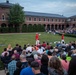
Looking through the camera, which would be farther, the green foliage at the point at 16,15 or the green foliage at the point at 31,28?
the green foliage at the point at 31,28

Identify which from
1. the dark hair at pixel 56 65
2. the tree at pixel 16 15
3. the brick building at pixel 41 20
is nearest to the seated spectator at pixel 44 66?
the dark hair at pixel 56 65

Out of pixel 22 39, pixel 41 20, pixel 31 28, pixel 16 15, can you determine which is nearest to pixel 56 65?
pixel 22 39

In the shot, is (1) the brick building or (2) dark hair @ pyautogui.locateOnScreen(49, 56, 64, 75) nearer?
(2) dark hair @ pyautogui.locateOnScreen(49, 56, 64, 75)

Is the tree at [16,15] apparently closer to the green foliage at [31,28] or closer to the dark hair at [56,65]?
the green foliage at [31,28]

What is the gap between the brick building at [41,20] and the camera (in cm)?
6525

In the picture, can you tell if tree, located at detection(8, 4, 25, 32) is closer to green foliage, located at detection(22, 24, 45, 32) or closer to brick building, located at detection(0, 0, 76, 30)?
brick building, located at detection(0, 0, 76, 30)

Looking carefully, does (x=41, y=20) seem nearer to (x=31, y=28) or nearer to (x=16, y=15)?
(x=31, y=28)

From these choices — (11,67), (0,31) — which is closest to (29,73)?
(11,67)

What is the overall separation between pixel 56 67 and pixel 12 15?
5785 centimetres

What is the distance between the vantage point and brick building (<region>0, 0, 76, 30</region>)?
2569 inches

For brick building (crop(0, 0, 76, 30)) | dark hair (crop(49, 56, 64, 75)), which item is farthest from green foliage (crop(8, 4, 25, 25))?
dark hair (crop(49, 56, 64, 75))

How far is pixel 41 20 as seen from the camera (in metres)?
79.5

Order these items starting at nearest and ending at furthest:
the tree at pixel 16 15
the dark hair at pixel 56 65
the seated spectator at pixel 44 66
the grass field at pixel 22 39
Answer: the dark hair at pixel 56 65
the seated spectator at pixel 44 66
the grass field at pixel 22 39
the tree at pixel 16 15

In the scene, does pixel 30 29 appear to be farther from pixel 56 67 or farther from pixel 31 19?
pixel 56 67
